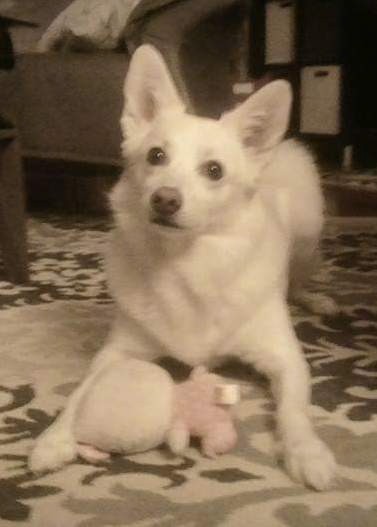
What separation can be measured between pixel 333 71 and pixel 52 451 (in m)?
3.61

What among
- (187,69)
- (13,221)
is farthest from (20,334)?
(187,69)

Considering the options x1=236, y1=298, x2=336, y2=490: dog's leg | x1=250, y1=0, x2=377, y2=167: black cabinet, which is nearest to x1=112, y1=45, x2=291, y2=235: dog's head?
x1=236, y1=298, x2=336, y2=490: dog's leg

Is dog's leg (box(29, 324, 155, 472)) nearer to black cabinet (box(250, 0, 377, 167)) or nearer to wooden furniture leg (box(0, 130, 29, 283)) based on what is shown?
wooden furniture leg (box(0, 130, 29, 283))

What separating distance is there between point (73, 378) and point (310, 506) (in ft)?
1.93

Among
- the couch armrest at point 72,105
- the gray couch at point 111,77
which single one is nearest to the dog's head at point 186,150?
the gray couch at point 111,77

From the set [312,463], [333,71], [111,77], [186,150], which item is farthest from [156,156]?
[333,71]

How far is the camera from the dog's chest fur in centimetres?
138

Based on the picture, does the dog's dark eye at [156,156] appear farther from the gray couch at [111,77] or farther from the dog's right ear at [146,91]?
the gray couch at [111,77]

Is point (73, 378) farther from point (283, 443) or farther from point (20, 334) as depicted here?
point (283, 443)

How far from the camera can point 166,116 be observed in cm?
145

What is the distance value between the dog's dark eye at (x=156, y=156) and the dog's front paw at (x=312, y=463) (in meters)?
0.55

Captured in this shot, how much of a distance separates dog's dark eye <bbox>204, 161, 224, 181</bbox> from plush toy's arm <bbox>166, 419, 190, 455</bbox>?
0.45 meters

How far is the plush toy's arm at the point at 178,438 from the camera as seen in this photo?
1125 millimetres

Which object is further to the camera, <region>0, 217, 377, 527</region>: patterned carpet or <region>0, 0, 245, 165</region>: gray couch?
<region>0, 0, 245, 165</region>: gray couch
